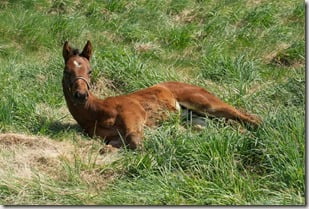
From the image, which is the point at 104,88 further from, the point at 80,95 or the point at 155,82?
the point at 80,95

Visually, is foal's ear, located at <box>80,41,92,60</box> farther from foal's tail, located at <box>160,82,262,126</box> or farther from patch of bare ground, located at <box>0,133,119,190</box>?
patch of bare ground, located at <box>0,133,119,190</box>

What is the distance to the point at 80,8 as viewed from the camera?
46.3 feet

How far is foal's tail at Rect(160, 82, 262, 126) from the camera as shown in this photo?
27.9ft

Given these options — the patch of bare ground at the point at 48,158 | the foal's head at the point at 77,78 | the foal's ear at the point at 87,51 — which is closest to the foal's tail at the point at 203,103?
the foal's ear at the point at 87,51

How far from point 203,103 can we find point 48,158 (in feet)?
7.77

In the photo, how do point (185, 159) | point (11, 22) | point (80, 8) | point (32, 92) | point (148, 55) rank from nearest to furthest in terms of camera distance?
point (185, 159), point (32, 92), point (148, 55), point (11, 22), point (80, 8)

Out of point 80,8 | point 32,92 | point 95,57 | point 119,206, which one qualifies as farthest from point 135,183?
point 80,8

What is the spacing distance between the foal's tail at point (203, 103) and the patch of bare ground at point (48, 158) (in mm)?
1484

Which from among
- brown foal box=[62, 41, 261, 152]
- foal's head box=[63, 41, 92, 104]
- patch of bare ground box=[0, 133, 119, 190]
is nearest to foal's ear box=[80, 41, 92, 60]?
brown foal box=[62, 41, 261, 152]

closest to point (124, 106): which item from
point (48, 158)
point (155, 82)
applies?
point (48, 158)

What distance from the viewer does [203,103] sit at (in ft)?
28.5

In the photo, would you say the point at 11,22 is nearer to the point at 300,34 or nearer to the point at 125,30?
the point at 125,30

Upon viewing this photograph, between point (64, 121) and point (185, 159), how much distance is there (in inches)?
107

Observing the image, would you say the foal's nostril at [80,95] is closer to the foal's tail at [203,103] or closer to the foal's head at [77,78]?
the foal's head at [77,78]
